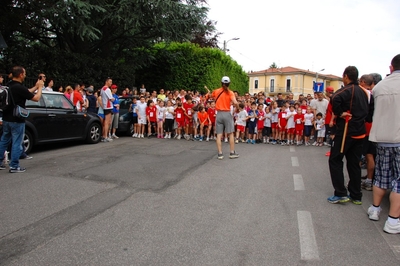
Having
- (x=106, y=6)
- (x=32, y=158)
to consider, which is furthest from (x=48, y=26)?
(x=32, y=158)

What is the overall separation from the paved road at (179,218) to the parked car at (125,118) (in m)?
5.96

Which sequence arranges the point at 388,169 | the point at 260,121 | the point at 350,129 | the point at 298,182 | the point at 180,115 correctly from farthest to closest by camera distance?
the point at 180,115
the point at 260,121
the point at 298,182
the point at 350,129
the point at 388,169

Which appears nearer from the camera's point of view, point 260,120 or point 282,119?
point 282,119

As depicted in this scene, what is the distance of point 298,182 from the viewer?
21.0ft

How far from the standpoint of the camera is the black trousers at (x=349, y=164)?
5.07 meters

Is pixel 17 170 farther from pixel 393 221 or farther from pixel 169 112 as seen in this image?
pixel 169 112

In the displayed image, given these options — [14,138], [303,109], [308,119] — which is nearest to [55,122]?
[14,138]

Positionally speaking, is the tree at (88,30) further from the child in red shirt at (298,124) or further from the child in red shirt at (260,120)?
the child in red shirt at (298,124)

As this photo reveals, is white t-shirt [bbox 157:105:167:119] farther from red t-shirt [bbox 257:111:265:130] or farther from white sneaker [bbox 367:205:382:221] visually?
white sneaker [bbox 367:205:382:221]

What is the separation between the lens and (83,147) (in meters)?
10.2

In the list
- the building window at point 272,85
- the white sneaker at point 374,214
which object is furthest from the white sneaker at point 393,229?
the building window at point 272,85

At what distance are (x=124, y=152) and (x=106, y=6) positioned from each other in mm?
9027

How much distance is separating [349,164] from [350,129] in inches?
21.5

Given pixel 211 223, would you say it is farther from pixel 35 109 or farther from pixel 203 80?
pixel 203 80
